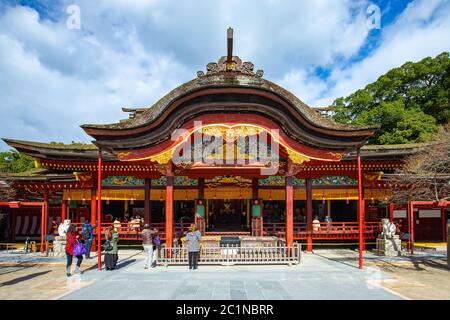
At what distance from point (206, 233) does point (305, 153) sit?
7854mm

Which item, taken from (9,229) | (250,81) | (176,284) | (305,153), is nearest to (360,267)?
(305,153)

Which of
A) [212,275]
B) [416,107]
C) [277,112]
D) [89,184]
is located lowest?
[212,275]

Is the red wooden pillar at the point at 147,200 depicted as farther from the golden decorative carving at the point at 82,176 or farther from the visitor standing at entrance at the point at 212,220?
the visitor standing at entrance at the point at 212,220

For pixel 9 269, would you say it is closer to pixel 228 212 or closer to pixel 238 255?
pixel 238 255

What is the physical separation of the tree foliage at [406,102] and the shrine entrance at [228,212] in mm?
20806

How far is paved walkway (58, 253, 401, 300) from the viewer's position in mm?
8891

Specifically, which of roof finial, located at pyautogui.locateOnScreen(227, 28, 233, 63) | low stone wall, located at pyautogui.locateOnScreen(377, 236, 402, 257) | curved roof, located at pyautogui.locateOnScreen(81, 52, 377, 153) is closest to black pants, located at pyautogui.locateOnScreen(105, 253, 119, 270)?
curved roof, located at pyautogui.locateOnScreen(81, 52, 377, 153)

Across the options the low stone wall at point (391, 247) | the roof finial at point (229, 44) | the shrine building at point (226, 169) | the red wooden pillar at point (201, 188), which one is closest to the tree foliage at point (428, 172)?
the shrine building at point (226, 169)

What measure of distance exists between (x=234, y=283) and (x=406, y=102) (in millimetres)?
40212

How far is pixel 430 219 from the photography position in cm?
2258

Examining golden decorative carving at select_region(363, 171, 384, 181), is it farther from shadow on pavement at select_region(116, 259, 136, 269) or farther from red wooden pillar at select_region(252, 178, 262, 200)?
shadow on pavement at select_region(116, 259, 136, 269)

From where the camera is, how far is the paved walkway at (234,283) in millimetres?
8891

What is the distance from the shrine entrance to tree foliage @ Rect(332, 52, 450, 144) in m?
20.8

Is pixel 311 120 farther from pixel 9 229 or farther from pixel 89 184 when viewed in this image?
pixel 9 229
